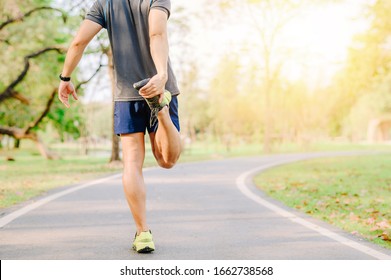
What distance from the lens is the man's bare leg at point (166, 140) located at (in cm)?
401

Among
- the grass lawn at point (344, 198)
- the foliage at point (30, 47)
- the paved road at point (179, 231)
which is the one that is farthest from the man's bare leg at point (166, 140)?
the foliage at point (30, 47)

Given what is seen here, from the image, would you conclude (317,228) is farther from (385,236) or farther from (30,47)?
(30,47)

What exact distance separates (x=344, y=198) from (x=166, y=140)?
573 centimetres

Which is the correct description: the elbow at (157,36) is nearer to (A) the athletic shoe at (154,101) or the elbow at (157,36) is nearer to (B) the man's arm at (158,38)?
(B) the man's arm at (158,38)

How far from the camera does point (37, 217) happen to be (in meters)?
6.41

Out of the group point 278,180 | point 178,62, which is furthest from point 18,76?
point 278,180

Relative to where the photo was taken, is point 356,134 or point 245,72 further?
point 356,134

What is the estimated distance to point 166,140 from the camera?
412cm

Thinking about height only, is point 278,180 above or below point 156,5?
below

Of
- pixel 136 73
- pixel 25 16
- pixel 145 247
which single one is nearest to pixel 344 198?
pixel 145 247

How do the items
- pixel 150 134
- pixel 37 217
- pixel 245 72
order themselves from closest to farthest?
pixel 150 134, pixel 37 217, pixel 245 72
